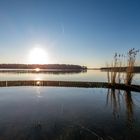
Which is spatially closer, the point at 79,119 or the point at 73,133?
the point at 73,133

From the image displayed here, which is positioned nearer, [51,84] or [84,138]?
[84,138]

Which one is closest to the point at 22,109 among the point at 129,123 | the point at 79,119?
the point at 79,119

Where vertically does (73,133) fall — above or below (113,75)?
below

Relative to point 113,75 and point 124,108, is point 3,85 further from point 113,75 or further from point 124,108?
point 124,108

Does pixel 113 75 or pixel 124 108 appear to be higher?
pixel 113 75

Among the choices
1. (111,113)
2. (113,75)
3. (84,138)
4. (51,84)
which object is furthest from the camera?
(51,84)

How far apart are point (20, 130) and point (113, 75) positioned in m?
15.2

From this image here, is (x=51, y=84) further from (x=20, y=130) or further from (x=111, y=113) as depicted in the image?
(x=20, y=130)

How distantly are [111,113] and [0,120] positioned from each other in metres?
5.55

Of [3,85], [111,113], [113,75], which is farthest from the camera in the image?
[3,85]

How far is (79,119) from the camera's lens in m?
9.41

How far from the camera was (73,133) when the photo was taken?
290 inches

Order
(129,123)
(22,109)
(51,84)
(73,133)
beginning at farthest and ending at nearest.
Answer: (51,84), (22,109), (129,123), (73,133)

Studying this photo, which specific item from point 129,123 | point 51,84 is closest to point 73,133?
point 129,123
